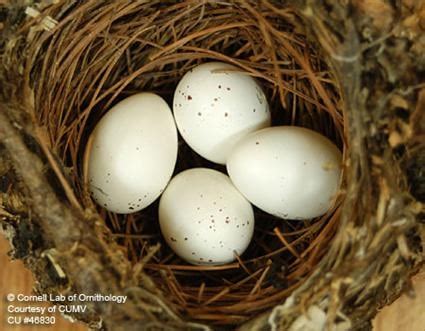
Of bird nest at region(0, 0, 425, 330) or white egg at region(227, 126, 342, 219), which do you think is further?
white egg at region(227, 126, 342, 219)

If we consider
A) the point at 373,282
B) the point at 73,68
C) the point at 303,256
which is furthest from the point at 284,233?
the point at 73,68

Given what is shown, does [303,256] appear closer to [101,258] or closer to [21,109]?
[101,258]

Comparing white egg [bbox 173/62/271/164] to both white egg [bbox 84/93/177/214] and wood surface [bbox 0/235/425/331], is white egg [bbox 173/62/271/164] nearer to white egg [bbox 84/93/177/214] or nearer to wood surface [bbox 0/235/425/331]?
white egg [bbox 84/93/177/214]

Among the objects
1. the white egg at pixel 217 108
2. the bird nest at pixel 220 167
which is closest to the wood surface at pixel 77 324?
the bird nest at pixel 220 167

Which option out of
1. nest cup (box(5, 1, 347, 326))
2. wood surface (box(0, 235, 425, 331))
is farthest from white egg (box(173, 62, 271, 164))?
wood surface (box(0, 235, 425, 331))

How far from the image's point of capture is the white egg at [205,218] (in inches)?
33.9

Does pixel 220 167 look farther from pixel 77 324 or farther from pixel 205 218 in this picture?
pixel 77 324

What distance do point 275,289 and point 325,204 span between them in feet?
0.41

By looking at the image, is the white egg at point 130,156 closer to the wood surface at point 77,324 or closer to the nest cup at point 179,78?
the nest cup at point 179,78

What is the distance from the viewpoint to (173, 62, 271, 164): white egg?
891 mm

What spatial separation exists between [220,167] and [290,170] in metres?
0.17

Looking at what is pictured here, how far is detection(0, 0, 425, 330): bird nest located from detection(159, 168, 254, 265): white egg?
0.11ft

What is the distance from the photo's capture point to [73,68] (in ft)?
2.90

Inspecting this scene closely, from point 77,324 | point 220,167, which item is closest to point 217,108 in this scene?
point 220,167
